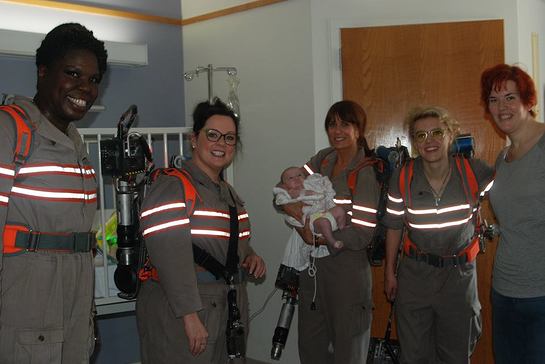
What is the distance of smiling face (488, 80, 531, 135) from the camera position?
266cm

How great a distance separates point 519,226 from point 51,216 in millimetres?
1737

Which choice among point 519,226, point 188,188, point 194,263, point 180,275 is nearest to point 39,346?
point 180,275

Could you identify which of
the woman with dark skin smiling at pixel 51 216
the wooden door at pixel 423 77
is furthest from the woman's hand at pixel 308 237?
the woman with dark skin smiling at pixel 51 216

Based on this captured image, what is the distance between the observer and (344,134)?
3463 mm

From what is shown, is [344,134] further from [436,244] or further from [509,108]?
[509,108]

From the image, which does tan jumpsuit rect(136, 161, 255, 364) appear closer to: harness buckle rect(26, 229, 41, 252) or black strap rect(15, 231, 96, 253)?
black strap rect(15, 231, 96, 253)

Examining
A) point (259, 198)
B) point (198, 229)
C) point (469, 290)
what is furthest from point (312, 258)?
point (259, 198)

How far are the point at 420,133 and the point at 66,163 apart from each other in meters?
1.79

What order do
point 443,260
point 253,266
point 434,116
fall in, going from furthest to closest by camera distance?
point 434,116
point 443,260
point 253,266

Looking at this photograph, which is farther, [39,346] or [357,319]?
[357,319]

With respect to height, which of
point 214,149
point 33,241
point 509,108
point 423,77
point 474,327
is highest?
point 423,77

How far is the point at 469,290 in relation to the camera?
3.14 meters

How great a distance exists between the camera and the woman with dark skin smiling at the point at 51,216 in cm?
192

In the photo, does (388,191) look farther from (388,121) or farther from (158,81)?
(158,81)
